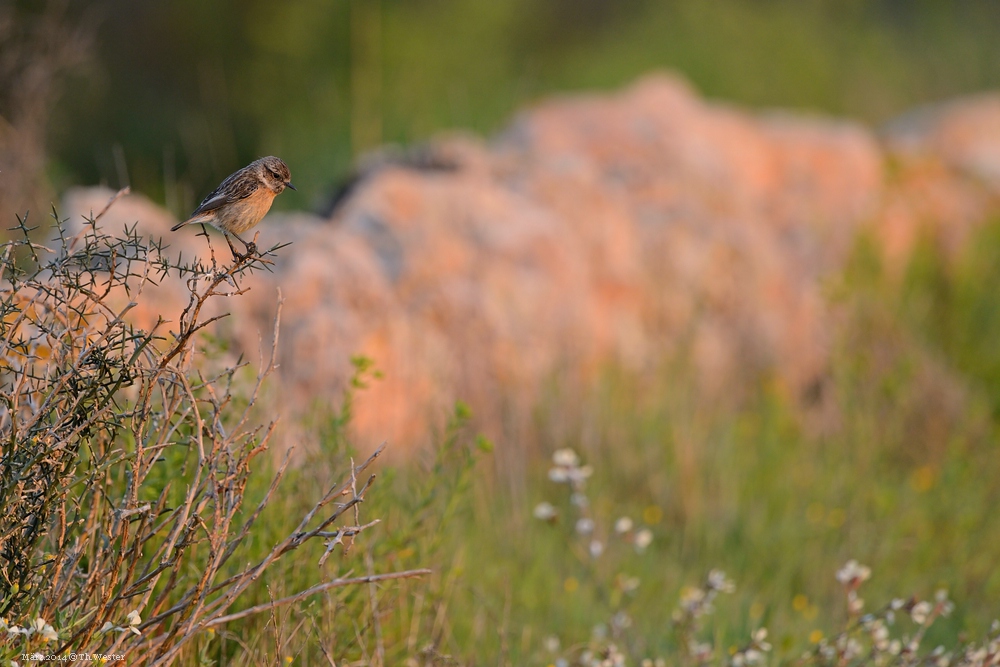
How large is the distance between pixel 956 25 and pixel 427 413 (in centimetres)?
1262

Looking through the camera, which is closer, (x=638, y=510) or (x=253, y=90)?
(x=638, y=510)

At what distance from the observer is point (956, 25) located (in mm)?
14094

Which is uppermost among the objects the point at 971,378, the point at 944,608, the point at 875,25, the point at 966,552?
the point at 875,25

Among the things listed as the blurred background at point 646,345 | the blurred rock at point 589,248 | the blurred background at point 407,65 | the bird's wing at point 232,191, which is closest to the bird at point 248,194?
the bird's wing at point 232,191

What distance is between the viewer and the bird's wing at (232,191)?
2.48 m

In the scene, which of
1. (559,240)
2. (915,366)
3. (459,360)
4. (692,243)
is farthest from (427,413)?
(915,366)

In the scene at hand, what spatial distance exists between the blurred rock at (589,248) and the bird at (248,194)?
1058 millimetres

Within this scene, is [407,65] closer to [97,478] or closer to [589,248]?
[589,248]

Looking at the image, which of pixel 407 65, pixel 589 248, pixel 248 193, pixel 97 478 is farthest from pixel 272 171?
pixel 407 65

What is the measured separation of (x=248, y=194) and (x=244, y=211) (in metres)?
0.04

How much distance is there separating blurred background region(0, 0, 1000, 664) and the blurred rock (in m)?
0.02

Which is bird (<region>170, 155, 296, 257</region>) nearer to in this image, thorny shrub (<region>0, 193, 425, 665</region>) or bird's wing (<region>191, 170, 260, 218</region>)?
bird's wing (<region>191, 170, 260, 218</region>)

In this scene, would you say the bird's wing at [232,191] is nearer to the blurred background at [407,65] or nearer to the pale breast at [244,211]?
the pale breast at [244,211]

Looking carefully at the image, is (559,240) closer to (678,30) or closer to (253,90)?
(253,90)
